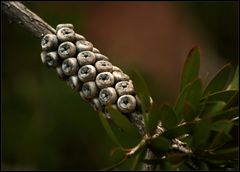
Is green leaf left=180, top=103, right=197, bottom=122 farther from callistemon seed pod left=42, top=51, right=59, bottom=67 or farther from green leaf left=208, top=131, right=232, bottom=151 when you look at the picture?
callistemon seed pod left=42, top=51, right=59, bottom=67

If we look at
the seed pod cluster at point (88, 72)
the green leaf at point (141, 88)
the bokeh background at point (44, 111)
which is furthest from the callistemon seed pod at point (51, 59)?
the bokeh background at point (44, 111)

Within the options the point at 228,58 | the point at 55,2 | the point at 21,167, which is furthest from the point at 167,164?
the point at 228,58

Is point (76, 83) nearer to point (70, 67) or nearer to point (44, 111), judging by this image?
point (70, 67)

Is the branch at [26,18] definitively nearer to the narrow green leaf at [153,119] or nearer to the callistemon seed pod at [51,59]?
the callistemon seed pod at [51,59]

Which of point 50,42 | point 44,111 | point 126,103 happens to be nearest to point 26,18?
point 50,42

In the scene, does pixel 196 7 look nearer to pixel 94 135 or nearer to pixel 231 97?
pixel 94 135
